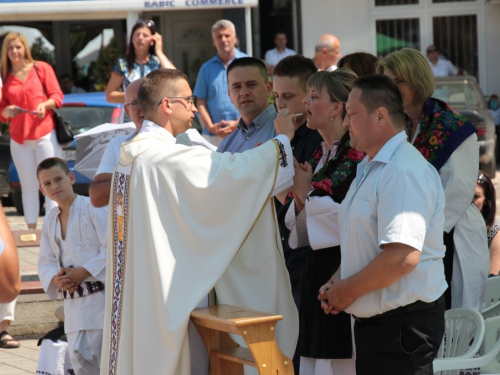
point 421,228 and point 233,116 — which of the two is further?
point 233,116

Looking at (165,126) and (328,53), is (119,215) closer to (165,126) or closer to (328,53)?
(165,126)

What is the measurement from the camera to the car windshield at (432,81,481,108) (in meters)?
14.8

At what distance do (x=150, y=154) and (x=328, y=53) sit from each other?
161 inches

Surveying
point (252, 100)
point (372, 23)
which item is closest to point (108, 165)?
point (252, 100)

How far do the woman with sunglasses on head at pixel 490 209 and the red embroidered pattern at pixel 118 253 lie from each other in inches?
97.1

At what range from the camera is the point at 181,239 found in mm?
4117

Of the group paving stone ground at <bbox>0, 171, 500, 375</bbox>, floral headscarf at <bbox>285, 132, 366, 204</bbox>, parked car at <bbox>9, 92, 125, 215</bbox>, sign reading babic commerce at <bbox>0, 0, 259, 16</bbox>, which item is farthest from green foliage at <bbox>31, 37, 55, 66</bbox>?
floral headscarf at <bbox>285, 132, 366, 204</bbox>

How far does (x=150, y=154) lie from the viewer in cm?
416

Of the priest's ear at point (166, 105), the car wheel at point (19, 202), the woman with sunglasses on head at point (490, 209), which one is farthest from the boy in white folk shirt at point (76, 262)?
the car wheel at point (19, 202)

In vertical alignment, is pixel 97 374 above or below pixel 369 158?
below

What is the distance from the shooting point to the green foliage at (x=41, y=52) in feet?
60.2

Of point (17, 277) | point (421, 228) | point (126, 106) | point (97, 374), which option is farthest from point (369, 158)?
point (97, 374)

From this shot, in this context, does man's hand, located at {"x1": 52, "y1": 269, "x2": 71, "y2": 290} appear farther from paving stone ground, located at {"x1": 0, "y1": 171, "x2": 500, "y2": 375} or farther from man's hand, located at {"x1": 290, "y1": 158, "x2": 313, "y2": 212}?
man's hand, located at {"x1": 290, "y1": 158, "x2": 313, "y2": 212}

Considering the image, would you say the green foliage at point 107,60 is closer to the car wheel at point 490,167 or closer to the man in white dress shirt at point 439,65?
the man in white dress shirt at point 439,65
